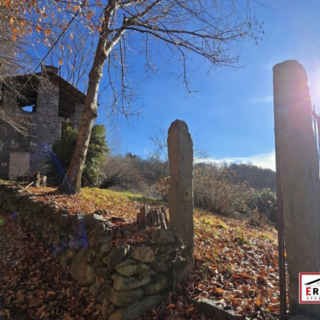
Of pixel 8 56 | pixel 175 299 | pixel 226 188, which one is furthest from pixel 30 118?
pixel 175 299

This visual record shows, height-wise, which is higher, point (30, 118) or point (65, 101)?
point (65, 101)

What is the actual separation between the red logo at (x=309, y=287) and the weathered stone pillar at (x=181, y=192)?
1375mm

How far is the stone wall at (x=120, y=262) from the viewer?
269cm

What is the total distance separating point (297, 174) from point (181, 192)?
56.3 inches

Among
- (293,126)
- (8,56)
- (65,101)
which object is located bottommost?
(293,126)

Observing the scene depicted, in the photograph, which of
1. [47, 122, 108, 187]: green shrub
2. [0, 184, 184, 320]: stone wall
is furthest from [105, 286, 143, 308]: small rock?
[47, 122, 108, 187]: green shrub

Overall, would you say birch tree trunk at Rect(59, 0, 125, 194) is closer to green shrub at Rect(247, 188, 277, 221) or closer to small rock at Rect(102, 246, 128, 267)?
small rock at Rect(102, 246, 128, 267)

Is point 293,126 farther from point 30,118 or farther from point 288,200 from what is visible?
point 30,118

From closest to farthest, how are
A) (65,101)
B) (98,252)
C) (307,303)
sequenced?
(307,303)
(98,252)
(65,101)

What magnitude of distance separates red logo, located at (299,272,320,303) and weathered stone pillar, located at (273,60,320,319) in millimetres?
34

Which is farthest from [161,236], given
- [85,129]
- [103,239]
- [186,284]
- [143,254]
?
[85,129]

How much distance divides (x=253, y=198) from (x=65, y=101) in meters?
14.3

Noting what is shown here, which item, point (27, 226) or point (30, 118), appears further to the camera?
point (30, 118)

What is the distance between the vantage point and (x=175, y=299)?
2.84 metres
